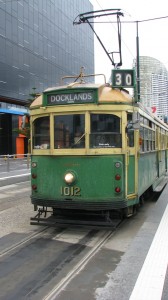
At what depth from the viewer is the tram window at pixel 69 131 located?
297 inches

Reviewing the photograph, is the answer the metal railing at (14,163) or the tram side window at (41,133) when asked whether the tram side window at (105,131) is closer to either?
the tram side window at (41,133)

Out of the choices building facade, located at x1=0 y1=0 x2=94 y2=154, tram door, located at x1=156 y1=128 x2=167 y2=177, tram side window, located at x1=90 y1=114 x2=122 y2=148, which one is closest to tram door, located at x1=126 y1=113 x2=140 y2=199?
tram side window, located at x1=90 y1=114 x2=122 y2=148

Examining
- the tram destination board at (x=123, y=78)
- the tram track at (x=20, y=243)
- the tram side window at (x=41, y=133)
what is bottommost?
the tram track at (x=20, y=243)

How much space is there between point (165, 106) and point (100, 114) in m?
36.1

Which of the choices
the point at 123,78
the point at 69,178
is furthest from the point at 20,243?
the point at 123,78

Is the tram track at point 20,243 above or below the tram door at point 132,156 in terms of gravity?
below

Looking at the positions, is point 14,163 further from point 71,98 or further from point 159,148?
point 71,98

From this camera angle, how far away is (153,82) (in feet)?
106

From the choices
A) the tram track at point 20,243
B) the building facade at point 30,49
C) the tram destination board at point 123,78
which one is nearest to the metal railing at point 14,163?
the tram track at point 20,243

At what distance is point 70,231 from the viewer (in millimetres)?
7918

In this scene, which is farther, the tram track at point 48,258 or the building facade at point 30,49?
the building facade at point 30,49

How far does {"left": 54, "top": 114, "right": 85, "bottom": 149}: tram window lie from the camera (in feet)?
24.8

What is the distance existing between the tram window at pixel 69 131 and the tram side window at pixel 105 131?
8.0 inches

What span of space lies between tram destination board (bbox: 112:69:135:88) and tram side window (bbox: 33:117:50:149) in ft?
5.11
